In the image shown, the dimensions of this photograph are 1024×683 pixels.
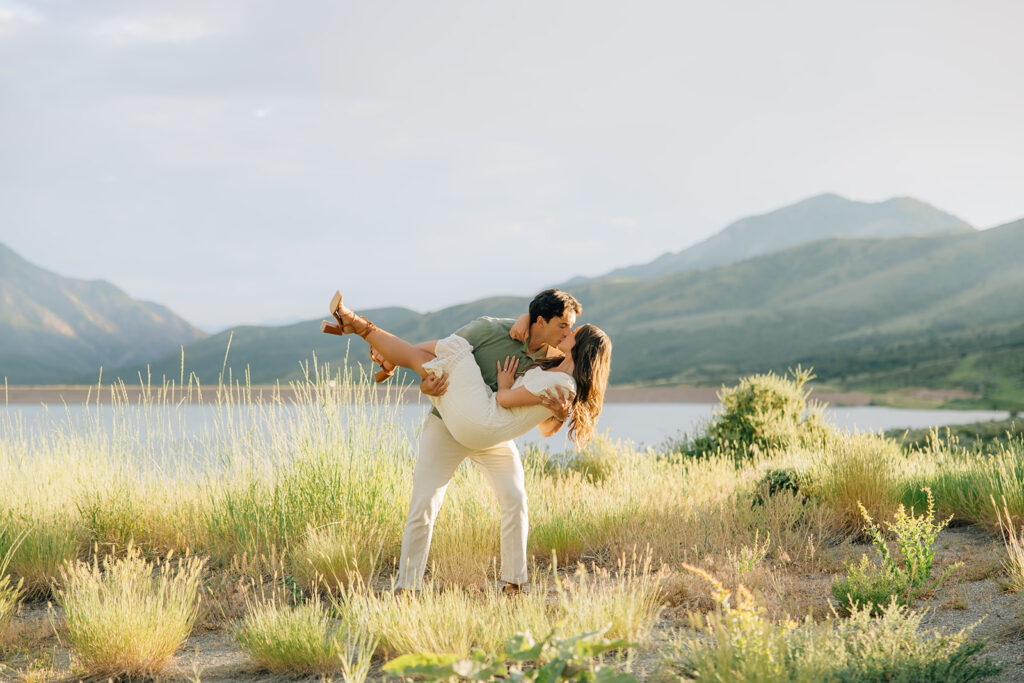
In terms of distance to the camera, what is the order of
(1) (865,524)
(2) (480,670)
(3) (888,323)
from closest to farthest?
(2) (480,670), (1) (865,524), (3) (888,323)

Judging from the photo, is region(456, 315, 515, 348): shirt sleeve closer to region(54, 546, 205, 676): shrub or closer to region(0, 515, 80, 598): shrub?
region(54, 546, 205, 676): shrub

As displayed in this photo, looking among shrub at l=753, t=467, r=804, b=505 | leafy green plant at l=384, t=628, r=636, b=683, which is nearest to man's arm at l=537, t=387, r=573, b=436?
leafy green plant at l=384, t=628, r=636, b=683

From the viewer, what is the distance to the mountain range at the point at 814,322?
69875 mm

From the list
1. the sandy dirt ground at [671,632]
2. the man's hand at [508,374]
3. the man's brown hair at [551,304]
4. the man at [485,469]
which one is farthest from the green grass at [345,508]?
Answer: the man's brown hair at [551,304]

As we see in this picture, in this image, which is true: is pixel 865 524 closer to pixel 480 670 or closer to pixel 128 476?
pixel 480 670

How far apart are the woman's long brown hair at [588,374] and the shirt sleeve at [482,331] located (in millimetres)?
443

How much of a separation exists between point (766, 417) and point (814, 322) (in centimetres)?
9314

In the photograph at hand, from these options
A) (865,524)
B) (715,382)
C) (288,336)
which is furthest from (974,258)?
(865,524)

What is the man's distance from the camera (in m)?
4.22

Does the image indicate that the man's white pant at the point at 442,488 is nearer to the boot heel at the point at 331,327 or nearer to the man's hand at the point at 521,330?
the man's hand at the point at 521,330

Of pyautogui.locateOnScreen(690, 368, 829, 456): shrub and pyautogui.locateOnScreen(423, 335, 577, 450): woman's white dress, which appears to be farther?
pyautogui.locateOnScreen(690, 368, 829, 456): shrub

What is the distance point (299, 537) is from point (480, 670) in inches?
152

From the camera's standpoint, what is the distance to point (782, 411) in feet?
39.6

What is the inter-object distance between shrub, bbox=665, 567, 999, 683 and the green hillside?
5438 centimetres
